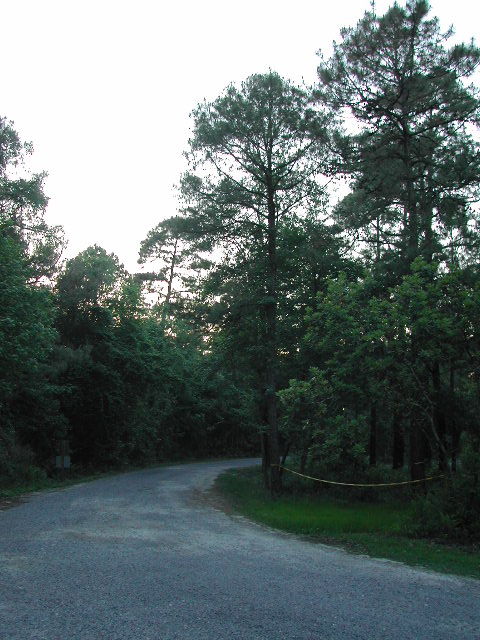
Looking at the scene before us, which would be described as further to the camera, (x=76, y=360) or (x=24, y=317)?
(x=76, y=360)

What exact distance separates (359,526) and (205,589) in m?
5.99

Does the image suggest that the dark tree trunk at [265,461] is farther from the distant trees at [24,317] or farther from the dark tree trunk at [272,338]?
the distant trees at [24,317]

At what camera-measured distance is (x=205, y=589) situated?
6094 mm

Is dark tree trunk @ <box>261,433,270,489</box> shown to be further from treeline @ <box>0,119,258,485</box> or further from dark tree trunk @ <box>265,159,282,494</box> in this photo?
dark tree trunk @ <box>265,159,282,494</box>

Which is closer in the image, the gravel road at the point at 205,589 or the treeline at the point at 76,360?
the gravel road at the point at 205,589

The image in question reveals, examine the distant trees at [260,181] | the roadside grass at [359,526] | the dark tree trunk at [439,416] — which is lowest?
the roadside grass at [359,526]

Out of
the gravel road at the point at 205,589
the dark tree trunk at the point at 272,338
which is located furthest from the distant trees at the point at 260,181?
the gravel road at the point at 205,589

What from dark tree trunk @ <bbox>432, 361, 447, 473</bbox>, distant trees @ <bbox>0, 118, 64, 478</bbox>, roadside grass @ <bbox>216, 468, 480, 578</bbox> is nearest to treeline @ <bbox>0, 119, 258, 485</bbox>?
distant trees @ <bbox>0, 118, 64, 478</bbox>

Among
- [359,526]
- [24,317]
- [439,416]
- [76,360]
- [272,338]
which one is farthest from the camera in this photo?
[76,360]

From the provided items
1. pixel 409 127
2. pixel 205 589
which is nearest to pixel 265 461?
pixel 409 127

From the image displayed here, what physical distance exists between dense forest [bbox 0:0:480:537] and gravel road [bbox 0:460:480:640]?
364cm

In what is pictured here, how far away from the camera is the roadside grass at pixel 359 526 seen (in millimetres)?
8422

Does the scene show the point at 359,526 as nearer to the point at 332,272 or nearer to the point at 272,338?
the point at 272,338

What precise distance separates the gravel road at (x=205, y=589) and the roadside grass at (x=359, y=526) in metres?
0.68
